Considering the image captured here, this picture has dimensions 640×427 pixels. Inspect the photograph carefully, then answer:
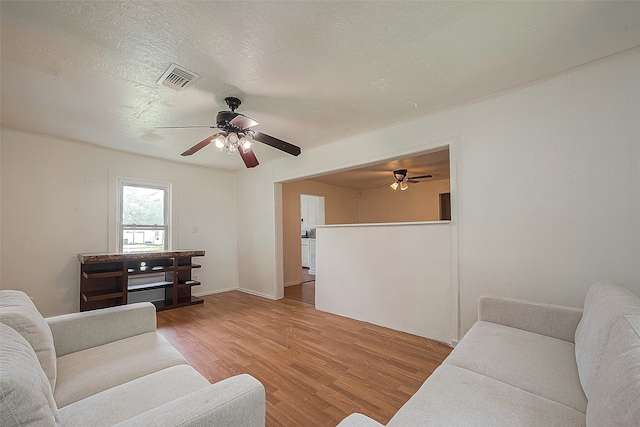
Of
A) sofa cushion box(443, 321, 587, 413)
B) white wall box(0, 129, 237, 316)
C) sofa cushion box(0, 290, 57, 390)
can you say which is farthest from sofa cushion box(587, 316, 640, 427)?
white wall box(0, 129, 237, 316)

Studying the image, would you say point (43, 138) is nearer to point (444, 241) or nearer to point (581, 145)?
point (444, 241)

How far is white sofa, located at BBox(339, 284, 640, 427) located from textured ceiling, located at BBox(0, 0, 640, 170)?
1645 millimetres

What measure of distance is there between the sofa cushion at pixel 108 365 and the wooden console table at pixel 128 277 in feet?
7.65

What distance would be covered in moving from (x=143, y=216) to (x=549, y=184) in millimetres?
5409

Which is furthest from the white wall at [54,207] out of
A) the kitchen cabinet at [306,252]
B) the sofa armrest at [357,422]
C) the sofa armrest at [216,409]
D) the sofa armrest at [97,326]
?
the sofa armrest at [357,422]

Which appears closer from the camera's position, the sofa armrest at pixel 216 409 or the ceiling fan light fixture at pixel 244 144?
the sofa armrest at pixel 216 409

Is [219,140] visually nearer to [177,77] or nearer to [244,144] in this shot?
[244,144]

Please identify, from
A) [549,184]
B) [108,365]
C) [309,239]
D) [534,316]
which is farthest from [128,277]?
[549,184]

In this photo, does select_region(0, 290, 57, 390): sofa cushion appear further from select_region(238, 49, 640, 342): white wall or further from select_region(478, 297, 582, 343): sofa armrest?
select_region(238, 49, 640, 342): white wall

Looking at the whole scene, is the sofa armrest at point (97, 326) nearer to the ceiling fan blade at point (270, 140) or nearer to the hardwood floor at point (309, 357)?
the hardwood floor at point (309, 357)

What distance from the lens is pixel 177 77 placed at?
6.85ft

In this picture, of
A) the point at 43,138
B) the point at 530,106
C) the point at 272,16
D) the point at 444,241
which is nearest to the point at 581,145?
the point at 530,106

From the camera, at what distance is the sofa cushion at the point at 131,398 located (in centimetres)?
101

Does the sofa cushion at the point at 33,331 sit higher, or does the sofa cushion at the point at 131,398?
the sofa cushion at the point at 33,331
